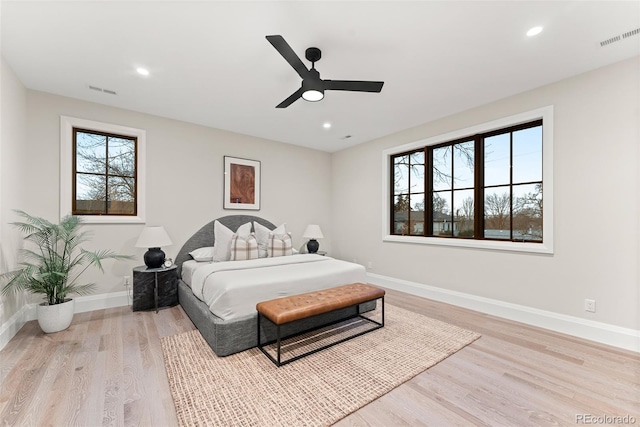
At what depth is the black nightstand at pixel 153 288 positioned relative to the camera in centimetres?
347

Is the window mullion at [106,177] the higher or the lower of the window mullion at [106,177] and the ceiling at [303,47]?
the lower

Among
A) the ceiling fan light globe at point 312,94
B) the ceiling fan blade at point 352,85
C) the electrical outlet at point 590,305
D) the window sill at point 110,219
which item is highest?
the ceiling fan blade at point 352,85

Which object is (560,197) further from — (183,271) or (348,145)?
(183,271)

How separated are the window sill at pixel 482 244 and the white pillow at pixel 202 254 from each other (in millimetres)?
3032

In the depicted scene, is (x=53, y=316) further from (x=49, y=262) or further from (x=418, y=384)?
(x=418, y=384)

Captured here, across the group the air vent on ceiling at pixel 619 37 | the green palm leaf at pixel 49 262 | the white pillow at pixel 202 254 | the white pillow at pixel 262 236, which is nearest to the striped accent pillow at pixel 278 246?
the white pillow at pixel 262 236

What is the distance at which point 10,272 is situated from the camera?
2.66m

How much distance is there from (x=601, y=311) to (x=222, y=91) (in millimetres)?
4782

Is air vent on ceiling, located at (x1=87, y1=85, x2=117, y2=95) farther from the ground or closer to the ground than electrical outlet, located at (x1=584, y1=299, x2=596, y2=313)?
farther from the ground

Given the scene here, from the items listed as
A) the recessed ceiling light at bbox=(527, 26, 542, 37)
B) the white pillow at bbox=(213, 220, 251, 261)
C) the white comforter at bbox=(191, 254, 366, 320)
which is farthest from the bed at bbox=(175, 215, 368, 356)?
the recessed ceiling light at bbox=(527, 26, 542, 37)

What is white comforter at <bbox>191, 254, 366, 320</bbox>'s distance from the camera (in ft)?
8.26

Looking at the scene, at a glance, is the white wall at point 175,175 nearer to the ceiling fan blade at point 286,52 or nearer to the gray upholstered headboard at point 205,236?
the gray upholstered headboard at point 205,236

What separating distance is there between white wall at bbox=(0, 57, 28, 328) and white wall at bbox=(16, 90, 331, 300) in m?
0.20

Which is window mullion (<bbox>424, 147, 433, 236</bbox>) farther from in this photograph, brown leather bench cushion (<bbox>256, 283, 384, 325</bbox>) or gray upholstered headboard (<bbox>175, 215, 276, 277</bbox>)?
gray upholstered headboard (<bbox>175, 215, 276, 277</bbox>)
